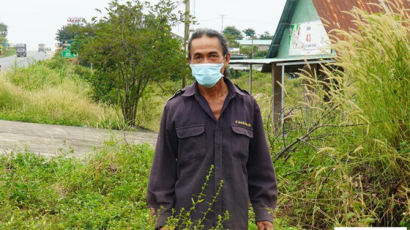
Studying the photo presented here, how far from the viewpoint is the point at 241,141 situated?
2.92m

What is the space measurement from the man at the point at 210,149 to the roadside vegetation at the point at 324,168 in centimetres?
29

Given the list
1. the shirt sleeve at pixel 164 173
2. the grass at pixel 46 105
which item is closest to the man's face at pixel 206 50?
the shirt sleeve at pixel 164 173

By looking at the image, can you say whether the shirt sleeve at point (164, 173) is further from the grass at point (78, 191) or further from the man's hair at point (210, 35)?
the grass at point (78, 191)

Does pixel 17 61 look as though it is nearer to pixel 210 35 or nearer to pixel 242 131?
pixel 210 35

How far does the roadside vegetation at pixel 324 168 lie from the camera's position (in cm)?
448

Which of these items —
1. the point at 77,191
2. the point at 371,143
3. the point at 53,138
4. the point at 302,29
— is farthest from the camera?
the point at 302,29

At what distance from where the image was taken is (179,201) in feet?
9.64

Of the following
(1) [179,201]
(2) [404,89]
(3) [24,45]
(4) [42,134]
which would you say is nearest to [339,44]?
(2) [404,89]

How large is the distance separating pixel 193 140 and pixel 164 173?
270 millimetres

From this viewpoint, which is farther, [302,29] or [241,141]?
[302,29]

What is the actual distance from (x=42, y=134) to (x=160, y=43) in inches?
165

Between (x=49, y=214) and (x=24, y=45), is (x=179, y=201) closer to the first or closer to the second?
(x=49, y=214)

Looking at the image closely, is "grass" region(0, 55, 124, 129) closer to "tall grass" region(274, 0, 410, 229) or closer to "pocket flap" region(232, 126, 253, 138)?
"tall grass" region(274, 0, 410, 229)

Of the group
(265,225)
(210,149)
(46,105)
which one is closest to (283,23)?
(46,105)
